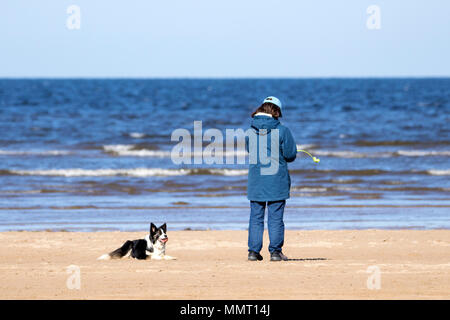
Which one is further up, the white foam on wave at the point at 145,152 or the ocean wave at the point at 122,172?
the white foam on wave at the point at 145,152

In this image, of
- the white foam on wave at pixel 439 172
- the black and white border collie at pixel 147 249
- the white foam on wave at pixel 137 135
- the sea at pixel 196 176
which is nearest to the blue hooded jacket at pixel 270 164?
the black and white border collie at pixel 147 249

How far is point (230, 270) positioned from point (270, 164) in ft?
3.93

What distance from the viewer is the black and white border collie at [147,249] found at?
866cm

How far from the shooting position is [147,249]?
8.75m

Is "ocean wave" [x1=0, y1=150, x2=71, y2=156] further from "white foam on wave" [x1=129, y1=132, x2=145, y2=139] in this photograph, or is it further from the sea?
"white foam on wave" [x1=129, y1=132, x2=145, y2=139]

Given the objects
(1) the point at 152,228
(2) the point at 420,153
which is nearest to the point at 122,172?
(2) the point at 420,153

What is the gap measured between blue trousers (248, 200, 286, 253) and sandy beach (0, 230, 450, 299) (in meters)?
0.27

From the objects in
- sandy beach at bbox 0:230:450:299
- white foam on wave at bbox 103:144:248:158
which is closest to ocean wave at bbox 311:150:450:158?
white foam on wave at bbox 103:144:248:158

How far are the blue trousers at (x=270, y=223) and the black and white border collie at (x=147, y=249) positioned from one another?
3.84ft

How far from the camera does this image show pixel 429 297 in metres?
6.16

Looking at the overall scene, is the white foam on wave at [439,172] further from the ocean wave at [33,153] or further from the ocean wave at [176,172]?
the ocean wave at [33,153]

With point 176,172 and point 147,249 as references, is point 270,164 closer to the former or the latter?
point 147,249
